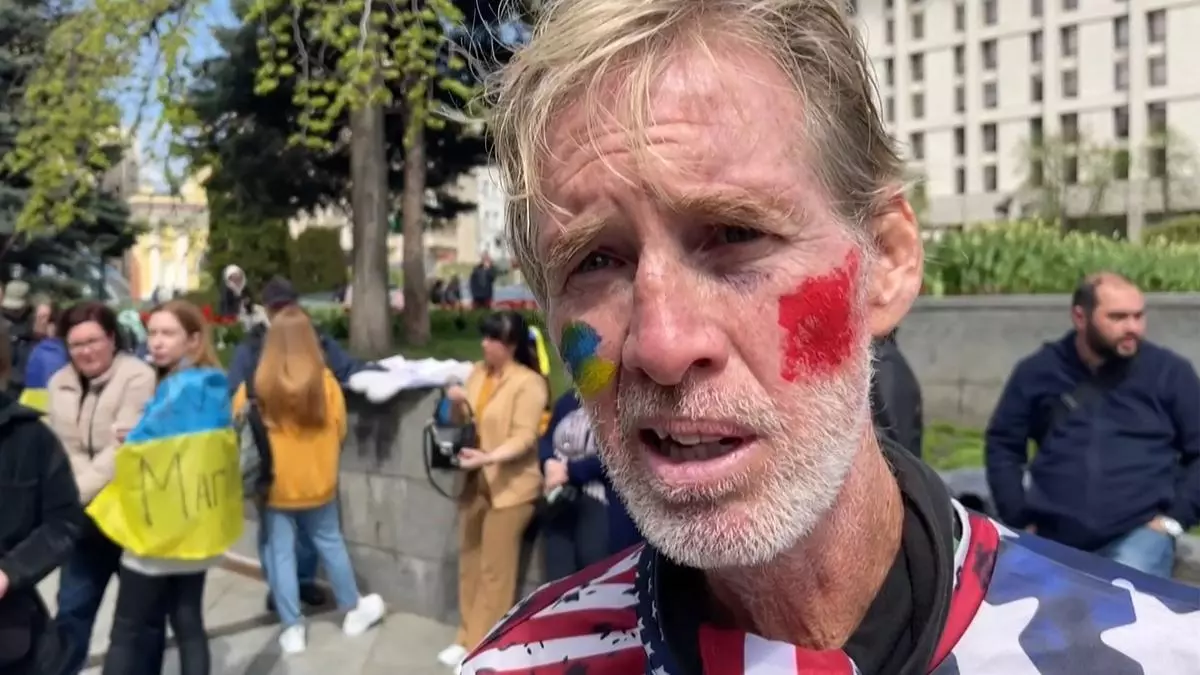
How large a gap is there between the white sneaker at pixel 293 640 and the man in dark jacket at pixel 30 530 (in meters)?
2.56

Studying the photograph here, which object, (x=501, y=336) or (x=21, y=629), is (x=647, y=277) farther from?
(x=501, y=336)

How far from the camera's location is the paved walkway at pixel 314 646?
20.9ft

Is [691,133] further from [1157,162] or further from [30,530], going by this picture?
[1157,162]

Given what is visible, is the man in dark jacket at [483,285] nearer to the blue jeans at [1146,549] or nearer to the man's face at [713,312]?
the blue jeans at [1146,549]

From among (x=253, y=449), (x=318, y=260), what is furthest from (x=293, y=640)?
(x=318, y=260)

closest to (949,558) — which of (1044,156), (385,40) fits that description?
(385,40)

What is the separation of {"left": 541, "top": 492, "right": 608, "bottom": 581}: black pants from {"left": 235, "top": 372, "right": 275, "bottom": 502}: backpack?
1.49m

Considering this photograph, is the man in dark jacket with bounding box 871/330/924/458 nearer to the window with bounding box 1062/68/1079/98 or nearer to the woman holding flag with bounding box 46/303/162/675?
the woman holding flag with bounding box 46/303/162/675

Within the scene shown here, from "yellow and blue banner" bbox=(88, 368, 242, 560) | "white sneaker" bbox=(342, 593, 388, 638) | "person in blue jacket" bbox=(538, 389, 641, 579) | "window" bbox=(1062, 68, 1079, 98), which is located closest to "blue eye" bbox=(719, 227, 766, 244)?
"person in blue jacket" bbox=(538, 389, 641, 579)

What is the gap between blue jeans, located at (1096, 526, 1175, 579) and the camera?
14.7ft

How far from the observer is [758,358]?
132cm

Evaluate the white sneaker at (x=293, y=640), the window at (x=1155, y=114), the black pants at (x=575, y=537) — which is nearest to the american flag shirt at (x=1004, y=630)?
the black pants at (x=575, y=537)

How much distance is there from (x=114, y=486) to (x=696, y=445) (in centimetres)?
449

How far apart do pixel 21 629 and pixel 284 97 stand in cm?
1220
